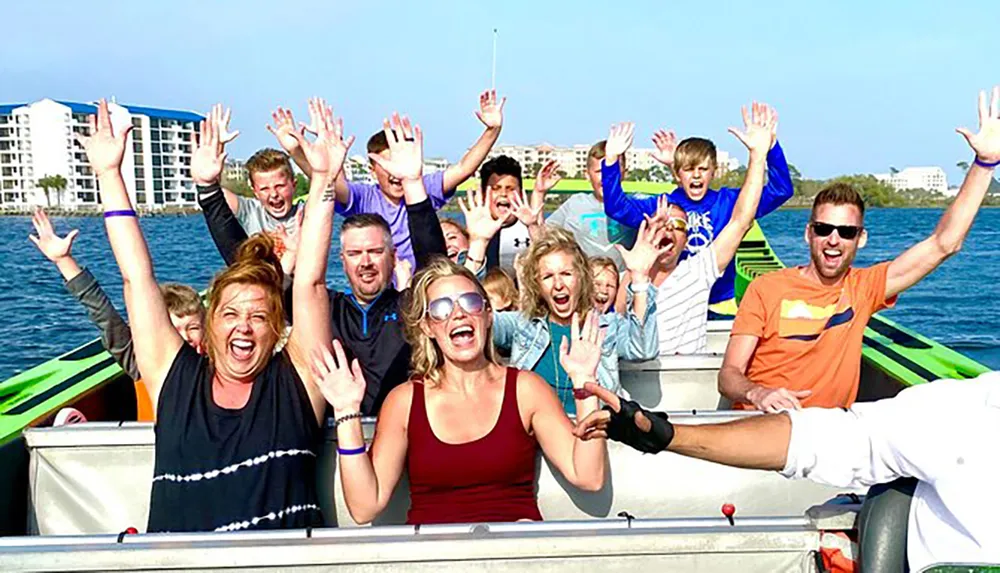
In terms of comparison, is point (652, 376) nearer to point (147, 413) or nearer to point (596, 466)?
point (596, 466)

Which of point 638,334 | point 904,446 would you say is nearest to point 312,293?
point 638,334

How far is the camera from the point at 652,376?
378cm

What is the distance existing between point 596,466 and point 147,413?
173cm

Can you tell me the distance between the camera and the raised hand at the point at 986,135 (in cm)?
308

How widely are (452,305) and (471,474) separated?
452mm

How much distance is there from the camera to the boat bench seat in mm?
2730

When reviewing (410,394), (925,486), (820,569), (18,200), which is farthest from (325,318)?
(18,200)

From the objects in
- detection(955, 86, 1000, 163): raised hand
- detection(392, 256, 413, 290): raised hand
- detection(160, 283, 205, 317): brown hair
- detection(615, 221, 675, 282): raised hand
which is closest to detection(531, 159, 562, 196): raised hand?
detection(392, 256, 413, 290): raised hand

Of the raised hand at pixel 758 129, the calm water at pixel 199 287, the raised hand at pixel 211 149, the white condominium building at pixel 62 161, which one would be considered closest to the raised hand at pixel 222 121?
the raised hand at pixel 211 149

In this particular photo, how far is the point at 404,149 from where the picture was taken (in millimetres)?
3557

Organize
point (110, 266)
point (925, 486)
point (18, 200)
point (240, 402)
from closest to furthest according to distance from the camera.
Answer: point (925, 486)
point (240, 402)
point (110, 266)
point (18, 200)

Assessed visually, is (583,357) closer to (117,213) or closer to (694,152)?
(117,213)

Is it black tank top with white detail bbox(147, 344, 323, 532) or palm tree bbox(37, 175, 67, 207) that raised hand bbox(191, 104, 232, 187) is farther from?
palm tree bbox(37, 175, 67, 207)

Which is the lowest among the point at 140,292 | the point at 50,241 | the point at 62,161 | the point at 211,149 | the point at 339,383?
the point at 339,383
